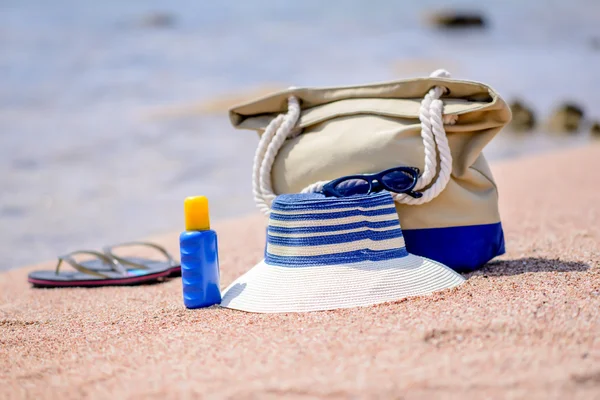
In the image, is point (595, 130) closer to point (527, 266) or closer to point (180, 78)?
point (180, 78)

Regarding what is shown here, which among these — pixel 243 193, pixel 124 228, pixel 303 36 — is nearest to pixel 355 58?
pixel 303 36

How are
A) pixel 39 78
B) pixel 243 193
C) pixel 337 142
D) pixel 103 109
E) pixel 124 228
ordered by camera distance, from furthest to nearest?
pixel 39 78 → pixel 103 109 → pixel 243 193 → pixel 124 228 → pixel 337 142

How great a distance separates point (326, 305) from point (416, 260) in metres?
0.37

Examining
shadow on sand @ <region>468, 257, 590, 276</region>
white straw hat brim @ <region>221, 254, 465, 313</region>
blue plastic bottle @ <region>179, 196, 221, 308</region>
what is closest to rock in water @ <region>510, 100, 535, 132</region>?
→ shadow on sand @ <region>468, 257, 590, 276</region>

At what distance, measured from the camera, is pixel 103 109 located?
945 centimetres

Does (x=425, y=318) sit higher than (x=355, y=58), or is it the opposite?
(x=355, y=58)

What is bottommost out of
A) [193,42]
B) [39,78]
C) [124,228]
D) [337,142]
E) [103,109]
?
[124,228]

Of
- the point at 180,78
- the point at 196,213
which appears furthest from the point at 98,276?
the point at 180,78

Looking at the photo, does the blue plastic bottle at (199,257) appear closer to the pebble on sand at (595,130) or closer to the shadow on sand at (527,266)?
the shadow on sand at (527,266)

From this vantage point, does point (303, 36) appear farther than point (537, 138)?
Yes

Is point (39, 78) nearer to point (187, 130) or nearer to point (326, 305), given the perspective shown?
point (187, 130)

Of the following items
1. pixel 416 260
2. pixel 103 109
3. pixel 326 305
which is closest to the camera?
pixel 326 305

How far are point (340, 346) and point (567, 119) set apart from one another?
829 cm

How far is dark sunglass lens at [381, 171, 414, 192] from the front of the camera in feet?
A: 7.32
